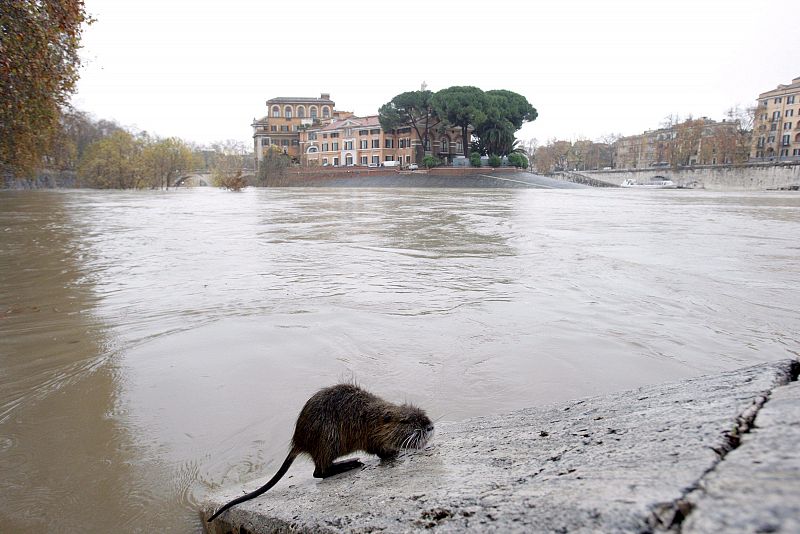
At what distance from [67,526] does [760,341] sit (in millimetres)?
6569

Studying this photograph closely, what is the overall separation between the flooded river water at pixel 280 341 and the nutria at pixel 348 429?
0.55 metres

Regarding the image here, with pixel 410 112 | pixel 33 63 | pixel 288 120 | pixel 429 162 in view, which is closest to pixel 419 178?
pixel 429 162

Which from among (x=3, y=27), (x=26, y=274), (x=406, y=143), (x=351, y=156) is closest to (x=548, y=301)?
(x=26, y=274)

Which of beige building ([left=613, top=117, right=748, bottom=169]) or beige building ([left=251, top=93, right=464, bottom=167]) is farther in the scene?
beige building ([left=251, top=93, right=464, bottom=167])

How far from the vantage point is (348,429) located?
2.57 meters

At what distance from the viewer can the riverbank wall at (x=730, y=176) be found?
6025cm

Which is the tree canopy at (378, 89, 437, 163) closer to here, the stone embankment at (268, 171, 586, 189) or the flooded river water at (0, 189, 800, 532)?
the stone embankment at (268, 171, 586, 189)

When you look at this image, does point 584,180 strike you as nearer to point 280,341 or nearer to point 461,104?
point 461,104

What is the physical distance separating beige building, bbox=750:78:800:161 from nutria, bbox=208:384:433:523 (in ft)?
309

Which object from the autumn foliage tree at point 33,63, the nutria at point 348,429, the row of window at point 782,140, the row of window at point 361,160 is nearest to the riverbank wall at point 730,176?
the row of window at point 782,140

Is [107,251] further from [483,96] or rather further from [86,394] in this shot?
[483,96]

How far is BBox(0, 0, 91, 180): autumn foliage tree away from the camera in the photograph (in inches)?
508

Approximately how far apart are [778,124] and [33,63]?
99260 millimetres

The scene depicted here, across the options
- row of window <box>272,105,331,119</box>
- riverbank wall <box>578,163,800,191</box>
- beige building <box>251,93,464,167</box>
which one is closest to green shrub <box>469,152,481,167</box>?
beige building <box>251,93,464,167</box>
